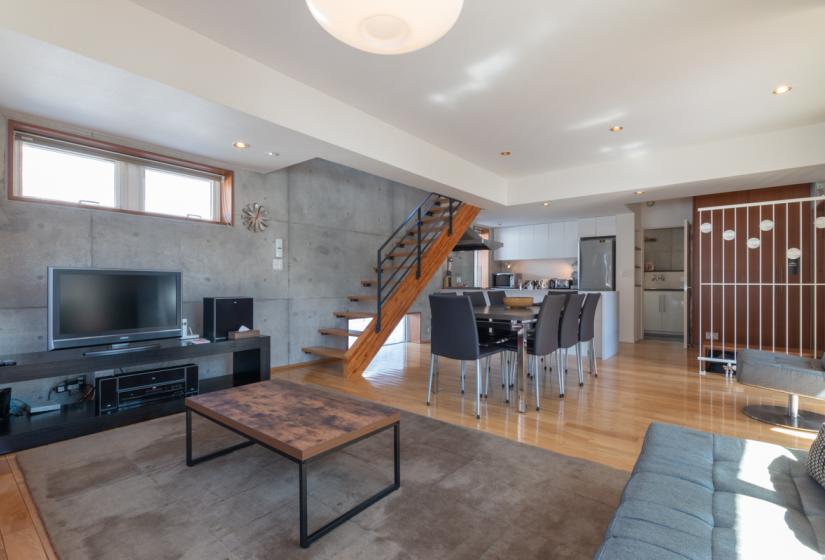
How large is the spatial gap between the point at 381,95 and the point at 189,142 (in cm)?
178

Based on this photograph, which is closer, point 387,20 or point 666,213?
point 387,20

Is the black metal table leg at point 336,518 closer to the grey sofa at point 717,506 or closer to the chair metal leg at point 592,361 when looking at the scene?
the grey sofa at point 717,506

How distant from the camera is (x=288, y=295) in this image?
502cm

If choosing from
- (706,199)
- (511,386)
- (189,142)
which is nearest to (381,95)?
(189,142)

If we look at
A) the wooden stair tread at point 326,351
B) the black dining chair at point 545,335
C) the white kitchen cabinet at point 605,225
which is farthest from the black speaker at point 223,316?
the white kitchen cabinet at point 605,225

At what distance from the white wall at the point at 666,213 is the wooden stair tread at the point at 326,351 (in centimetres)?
629

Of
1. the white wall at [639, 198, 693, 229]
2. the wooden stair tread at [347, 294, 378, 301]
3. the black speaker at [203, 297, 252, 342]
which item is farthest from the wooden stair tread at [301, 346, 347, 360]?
the white wall at [639, 198, 693, 229]

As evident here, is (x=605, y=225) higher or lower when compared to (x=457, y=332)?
higher

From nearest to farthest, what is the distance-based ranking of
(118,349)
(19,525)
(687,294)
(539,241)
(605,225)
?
(19,525)
(118,349)
(687,294)
(605,225)
(539,241)

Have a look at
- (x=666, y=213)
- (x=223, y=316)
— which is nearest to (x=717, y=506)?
(x=223, y=316)

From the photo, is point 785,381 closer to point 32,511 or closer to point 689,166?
point 689,166

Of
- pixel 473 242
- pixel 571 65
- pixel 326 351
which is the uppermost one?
pixel 571 65

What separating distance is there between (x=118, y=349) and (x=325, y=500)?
2.29 metres

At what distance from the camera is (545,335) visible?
3.66m
